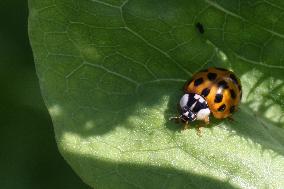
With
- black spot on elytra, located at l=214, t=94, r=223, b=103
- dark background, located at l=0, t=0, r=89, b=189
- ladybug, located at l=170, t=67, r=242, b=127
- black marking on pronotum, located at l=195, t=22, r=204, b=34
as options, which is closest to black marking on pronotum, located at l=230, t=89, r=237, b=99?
ladybug, located at l=170, t=67, r=242, b=127

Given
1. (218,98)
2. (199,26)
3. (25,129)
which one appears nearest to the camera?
(199,26)

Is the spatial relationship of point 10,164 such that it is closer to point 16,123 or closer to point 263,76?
point 16,123

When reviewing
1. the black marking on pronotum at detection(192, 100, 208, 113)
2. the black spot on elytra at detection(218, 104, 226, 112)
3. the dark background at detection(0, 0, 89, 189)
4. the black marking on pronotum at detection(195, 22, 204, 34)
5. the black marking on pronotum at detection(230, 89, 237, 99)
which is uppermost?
the black marking on pronotum at detection(195, 22, 204, 34)

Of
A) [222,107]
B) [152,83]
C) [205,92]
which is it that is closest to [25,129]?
[152,83]

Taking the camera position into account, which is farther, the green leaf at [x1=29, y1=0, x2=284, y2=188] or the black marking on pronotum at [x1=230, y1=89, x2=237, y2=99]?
the black marking on pronotum at [x1=230, y1=89, x2=237, y2=99]

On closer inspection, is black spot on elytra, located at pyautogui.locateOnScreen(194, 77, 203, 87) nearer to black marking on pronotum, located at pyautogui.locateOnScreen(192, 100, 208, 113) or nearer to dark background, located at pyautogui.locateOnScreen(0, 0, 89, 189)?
black marking on pronotum, located at pyautogui.locateOnScreen(192, 100, 208, 113)

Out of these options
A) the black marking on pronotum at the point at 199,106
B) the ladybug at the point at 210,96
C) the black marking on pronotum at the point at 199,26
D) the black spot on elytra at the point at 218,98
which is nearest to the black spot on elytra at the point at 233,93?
the ladybug at the point at 210,96

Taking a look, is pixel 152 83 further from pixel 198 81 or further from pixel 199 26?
pixel 199 26

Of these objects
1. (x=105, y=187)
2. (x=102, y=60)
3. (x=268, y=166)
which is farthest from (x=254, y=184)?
(x=102, y=60)
